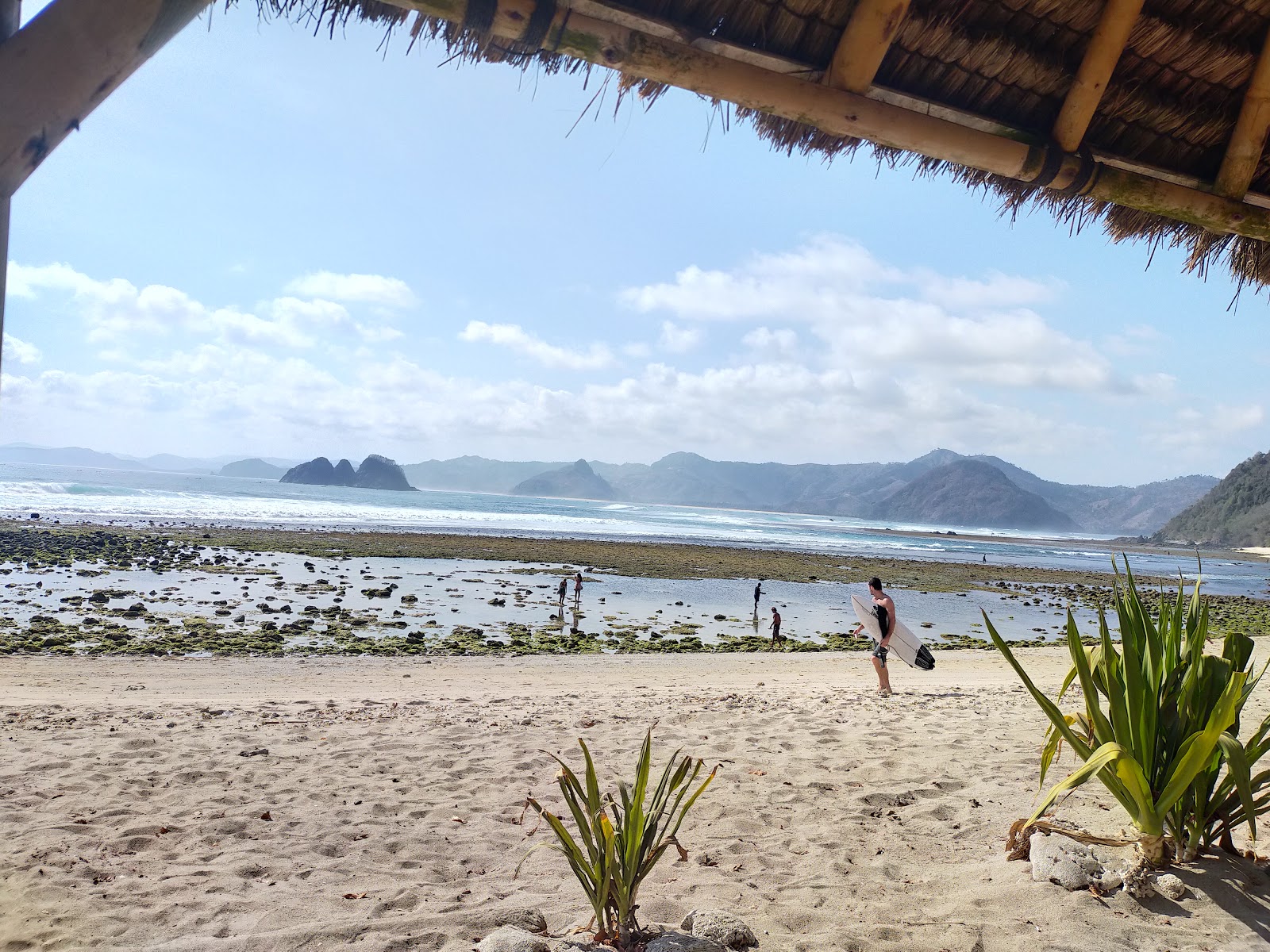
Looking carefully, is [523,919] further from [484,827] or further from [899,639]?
[899,639]

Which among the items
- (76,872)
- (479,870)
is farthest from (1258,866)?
(76,872)

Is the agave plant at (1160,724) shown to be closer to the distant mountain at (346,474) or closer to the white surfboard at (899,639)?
the white surfboard at (899,639)

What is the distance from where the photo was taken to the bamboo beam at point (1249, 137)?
2.97m

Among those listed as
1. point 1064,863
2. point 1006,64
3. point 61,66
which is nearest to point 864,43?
point 1006,64

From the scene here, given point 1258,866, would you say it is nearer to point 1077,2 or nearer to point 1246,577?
point 1077,2

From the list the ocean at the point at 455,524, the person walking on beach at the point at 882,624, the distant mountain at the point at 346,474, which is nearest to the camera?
the person walking on beach at the point at 882,624

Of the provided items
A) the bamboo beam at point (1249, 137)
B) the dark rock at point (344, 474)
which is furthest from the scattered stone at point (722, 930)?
the dark rock at point (344, 474)

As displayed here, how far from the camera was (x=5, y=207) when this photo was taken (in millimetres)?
1490

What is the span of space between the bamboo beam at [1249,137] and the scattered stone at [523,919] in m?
3.95

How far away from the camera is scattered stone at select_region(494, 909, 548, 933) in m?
3.01

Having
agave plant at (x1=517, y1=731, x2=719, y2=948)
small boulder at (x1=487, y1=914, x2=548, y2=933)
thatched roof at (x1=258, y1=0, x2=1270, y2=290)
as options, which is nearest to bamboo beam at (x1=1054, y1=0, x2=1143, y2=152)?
thatched roof at (x1=258, y1=0, x2=1270, y2=290)

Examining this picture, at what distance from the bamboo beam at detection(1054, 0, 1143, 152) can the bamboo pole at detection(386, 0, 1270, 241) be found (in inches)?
4.6

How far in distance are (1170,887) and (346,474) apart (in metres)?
159

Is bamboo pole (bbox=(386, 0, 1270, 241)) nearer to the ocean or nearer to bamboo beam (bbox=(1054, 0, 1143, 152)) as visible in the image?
bamboo beam (bbox=(1054, 0, 1143, 152))
